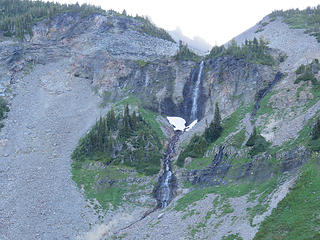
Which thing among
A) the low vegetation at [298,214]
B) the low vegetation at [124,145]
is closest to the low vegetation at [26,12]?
the low vegetation at [124,145]

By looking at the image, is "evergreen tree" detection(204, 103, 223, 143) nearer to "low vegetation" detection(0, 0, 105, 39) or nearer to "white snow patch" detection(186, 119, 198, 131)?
"white snow patch" detection(186, 119, 198, 131)

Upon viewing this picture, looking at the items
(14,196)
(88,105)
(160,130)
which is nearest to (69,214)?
(14,196)

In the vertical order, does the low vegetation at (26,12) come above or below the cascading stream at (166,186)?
above

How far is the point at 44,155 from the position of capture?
1953 inches

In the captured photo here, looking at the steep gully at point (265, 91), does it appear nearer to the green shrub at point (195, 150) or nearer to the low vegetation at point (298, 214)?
the green shrub at point (195, 150)

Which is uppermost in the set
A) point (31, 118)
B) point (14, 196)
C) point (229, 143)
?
point (229, 143)

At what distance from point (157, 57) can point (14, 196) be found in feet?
145

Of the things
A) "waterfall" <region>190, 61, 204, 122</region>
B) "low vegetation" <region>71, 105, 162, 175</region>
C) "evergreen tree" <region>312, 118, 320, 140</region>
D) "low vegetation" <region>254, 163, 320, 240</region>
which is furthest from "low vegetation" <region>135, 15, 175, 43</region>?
"low vegetation" <region>254, 163, 320, 240</region>

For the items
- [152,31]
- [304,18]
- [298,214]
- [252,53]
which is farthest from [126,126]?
[304,18]

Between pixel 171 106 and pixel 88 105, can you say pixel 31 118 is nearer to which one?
pixel 88 105

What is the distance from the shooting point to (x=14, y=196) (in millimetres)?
39781

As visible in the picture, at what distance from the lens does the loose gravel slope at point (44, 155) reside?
3559 cm

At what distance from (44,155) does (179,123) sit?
77.1 feet

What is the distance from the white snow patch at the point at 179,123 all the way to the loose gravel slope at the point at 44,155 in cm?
1363
